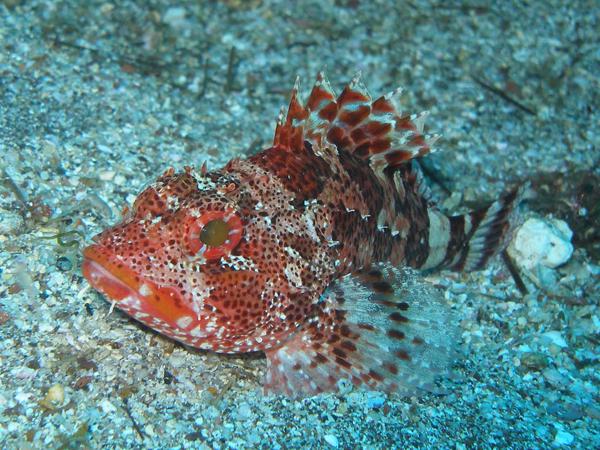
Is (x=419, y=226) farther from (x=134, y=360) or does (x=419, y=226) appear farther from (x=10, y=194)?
(x=10, y=194)

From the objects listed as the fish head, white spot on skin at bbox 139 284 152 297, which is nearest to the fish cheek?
the fish head

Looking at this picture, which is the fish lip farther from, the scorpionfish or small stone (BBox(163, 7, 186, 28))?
small stone (BBox(163, 7, 186, 28))

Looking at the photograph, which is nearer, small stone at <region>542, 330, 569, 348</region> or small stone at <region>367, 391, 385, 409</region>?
small stone at <region>367, 391, 385, 409</region>

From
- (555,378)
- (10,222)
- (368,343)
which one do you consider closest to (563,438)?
(555,378)

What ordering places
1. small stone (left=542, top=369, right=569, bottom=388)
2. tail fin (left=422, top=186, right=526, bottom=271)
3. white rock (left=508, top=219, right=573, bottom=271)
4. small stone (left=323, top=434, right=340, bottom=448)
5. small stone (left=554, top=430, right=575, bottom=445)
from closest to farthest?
small stone (left=323, top=434, right=340, bottom=448) → small stone (left=554, top=430, right=575, bottom=445) → small stone (left=542, top=369, right=569, bottom=388) → tail fin (left=422, top=186, right=526, bottom=271) → white rock (left=508, top=219, right=573, bottom=271)

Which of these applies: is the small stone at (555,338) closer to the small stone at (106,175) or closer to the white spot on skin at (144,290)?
the white spot on skin at (144,290)

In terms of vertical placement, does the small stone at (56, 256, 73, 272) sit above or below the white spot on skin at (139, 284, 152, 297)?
below

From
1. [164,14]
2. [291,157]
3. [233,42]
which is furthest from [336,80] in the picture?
[291,157]
